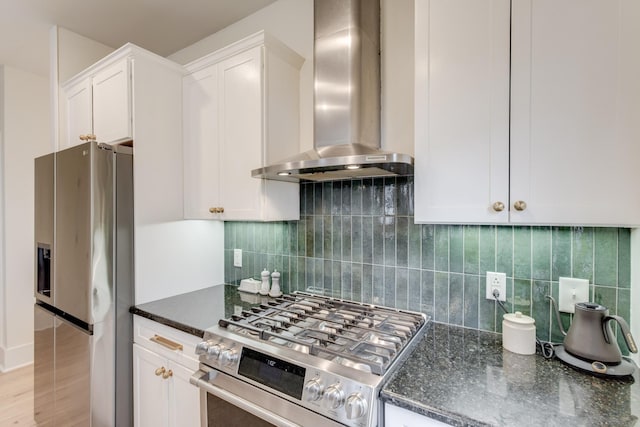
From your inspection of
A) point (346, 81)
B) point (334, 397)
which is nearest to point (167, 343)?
point (334, 397)

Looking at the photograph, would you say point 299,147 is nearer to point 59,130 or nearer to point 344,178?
point 344,178

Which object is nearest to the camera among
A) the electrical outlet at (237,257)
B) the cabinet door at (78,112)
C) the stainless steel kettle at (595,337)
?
the stainless steel kettle at (595,337)

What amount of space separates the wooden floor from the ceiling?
2.83 m

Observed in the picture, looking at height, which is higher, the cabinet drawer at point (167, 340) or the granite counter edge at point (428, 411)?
the granite counter edge at point (428, 411)

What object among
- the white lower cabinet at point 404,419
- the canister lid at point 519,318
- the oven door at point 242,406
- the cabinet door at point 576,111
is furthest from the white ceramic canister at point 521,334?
the oven door at point 242,406

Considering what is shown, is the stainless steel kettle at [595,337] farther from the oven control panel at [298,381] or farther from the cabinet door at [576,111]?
the oven control panel at [298,381]

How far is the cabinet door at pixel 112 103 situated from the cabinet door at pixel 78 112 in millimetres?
90

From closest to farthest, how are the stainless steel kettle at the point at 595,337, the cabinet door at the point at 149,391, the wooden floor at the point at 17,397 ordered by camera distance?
the stainless steel kettle at the point at 595,337, the cabinet door at the point at 149,391, the wooden floor at the point at 17,397

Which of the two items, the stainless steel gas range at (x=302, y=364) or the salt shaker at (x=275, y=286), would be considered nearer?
the stainless steel gas range at (x=302, y=364)

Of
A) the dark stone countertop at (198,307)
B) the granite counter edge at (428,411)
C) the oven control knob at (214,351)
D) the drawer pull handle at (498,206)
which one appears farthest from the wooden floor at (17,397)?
the drawer pull handle at (498,206)

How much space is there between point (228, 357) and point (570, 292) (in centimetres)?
134

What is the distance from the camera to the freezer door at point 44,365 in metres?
1.90

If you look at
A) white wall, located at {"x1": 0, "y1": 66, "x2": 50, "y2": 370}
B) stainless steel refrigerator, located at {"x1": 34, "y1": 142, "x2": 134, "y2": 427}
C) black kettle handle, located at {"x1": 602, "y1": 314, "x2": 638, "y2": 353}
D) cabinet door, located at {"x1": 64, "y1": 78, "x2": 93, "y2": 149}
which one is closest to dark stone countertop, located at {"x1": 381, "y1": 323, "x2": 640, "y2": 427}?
black kettle handle, located at {"x1": 602, "y1": 314, "x2": 638, "y2": 353}

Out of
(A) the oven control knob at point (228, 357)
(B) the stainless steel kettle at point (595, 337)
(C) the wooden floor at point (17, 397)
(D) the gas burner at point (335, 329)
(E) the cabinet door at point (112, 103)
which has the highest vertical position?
(E) the cabinet door at point (112, 103)
